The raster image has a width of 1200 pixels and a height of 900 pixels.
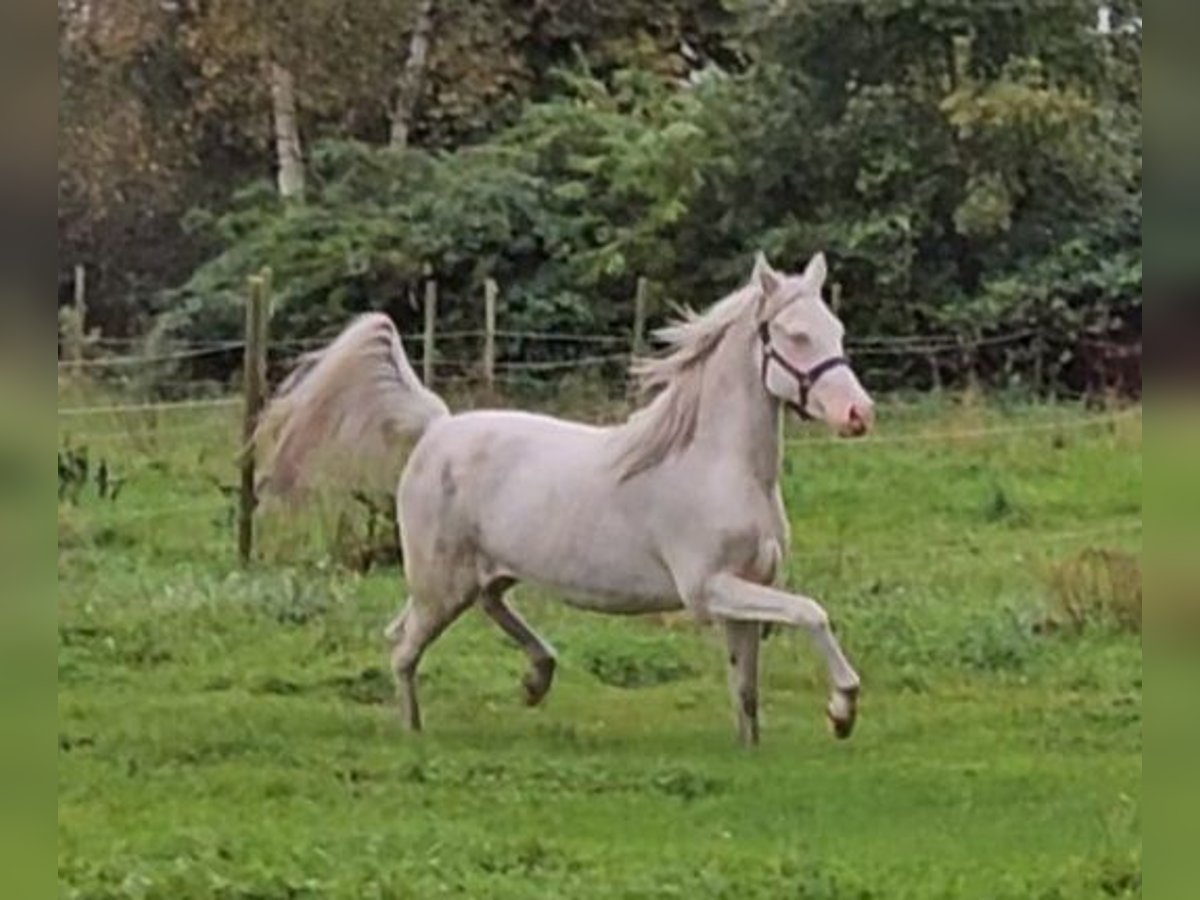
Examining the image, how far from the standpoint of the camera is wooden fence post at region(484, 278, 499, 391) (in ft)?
11.7

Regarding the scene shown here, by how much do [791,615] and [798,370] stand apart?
0.34 metres

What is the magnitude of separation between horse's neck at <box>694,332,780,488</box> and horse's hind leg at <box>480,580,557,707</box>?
43 cm

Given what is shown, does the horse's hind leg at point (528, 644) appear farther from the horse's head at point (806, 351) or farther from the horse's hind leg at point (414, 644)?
the horse's head at point (806, 351)

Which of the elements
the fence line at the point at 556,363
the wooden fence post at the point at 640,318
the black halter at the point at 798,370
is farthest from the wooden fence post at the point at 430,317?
the black halter at the point at 798,370

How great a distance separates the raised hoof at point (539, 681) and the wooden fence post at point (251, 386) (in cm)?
67

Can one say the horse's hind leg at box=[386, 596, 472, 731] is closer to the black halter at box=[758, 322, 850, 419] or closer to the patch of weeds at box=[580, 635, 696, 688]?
the patch of weeds at box=[580, 635, 696, 688]

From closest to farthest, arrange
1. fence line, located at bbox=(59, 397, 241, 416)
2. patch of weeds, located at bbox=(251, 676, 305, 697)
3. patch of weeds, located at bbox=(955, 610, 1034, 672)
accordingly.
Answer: patch of weeds, located at bbox=(251, 676, 305, 697) < patch of weeds, located at bbox=(955, 610, 1034, 672) < fence line, located at bbox=(59, 397, 241, 416)

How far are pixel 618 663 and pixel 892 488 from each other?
0.68 meters

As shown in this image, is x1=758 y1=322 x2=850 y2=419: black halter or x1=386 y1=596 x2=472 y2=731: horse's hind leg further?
x1=386 y1=596 x2=472 y2=731: horse's hind leg

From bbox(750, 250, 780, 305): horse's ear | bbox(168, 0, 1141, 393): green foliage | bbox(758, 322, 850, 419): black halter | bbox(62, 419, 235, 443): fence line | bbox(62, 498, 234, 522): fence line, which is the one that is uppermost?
bbox(168, 0, 1141, 393): green foliage

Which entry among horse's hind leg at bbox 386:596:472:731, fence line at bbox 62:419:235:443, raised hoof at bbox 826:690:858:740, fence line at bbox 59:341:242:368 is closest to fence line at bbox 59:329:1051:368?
fence line at bbox 59:341:242:368

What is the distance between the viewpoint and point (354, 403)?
10.7ft

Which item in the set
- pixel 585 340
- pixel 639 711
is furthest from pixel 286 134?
pixel 639 711

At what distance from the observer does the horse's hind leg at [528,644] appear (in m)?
3.23
